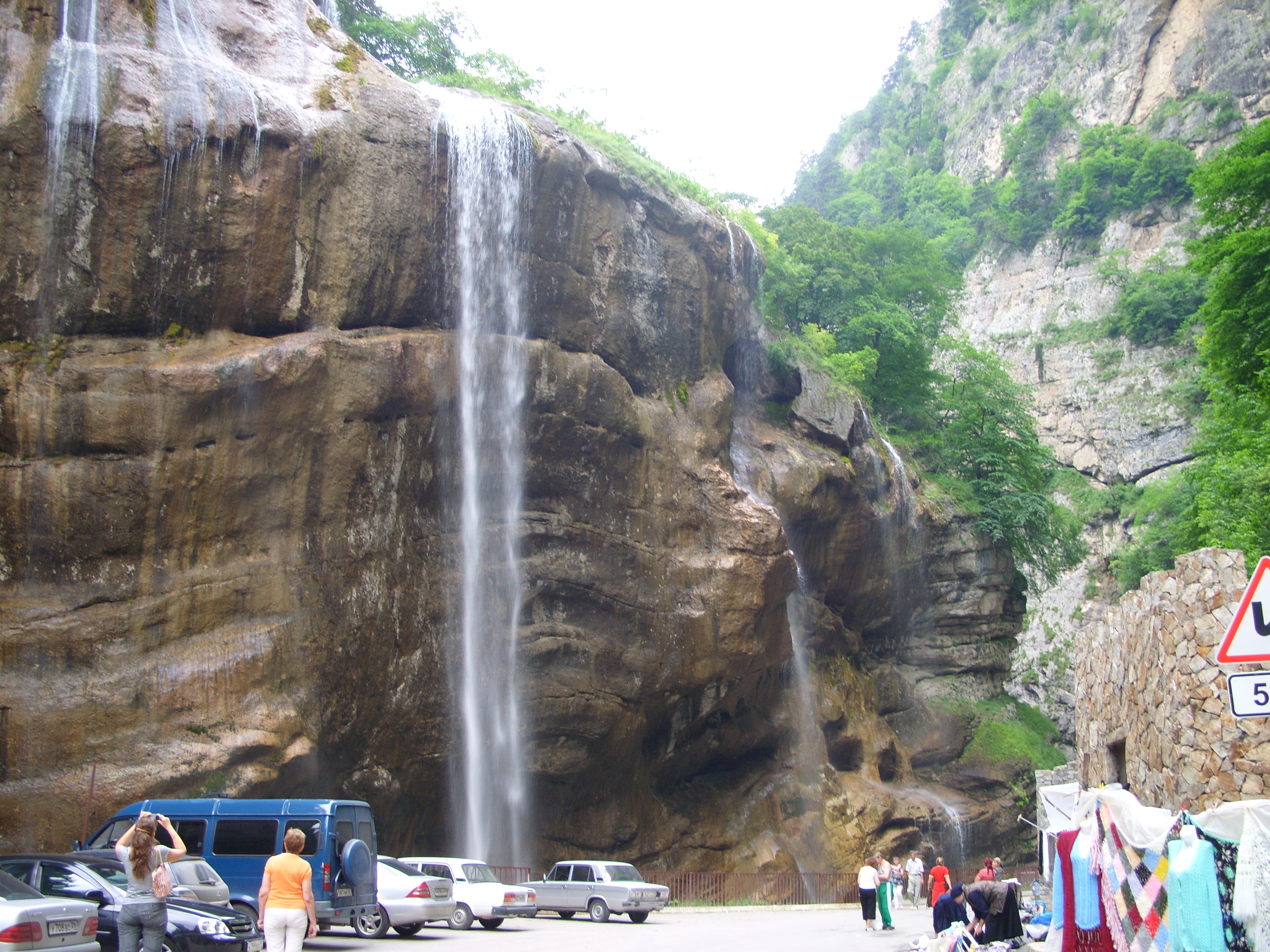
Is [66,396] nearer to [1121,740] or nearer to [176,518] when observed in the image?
[176,518]

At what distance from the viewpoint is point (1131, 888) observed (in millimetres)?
10312

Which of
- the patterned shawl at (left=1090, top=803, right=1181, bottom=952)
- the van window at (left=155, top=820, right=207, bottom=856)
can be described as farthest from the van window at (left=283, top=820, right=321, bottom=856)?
the patterned shawl at (left=1090, top=803, right=1181, bottom=952)

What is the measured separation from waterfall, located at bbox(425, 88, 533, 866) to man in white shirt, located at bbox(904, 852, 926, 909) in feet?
34.4

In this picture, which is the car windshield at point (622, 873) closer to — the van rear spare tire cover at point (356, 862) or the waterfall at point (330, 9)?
the van rear spare tire cover at point (356, 862)

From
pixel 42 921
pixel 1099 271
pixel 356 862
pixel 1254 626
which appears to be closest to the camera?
pixel 1254 626

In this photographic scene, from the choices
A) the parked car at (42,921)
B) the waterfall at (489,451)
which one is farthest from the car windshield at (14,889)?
the waterfall at (489,451)

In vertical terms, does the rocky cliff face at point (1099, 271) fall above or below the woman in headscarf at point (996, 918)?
above

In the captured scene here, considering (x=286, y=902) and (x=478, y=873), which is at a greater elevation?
(x=286, y=902)

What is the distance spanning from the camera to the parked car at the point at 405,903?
1519 centimetres

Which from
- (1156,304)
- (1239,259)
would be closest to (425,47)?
(1239,259)

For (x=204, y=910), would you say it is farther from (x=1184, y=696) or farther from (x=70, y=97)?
(x=70, y=97)

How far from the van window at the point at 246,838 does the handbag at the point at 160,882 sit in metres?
5.19

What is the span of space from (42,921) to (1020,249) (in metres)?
73.0

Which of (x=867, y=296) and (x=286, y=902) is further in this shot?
(x=867, y=296)
